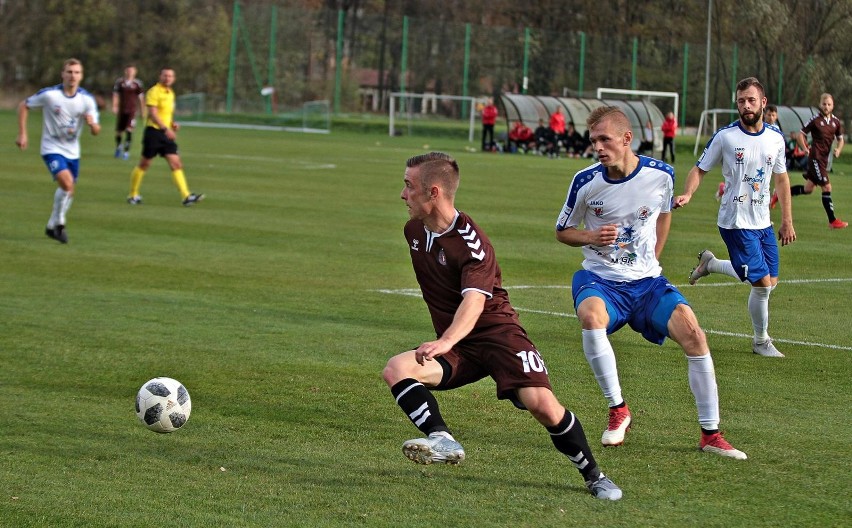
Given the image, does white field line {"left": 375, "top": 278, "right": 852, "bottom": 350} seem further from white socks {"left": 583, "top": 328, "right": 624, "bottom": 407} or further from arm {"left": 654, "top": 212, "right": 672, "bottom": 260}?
white socks {"left": 583, "top": 328, "right": 624, "bottom": 407}

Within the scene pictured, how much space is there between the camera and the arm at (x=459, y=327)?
18.0 feet

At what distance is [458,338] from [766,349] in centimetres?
476

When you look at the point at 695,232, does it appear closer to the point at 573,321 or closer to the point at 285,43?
the point at 573,321

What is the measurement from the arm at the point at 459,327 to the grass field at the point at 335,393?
0.71 metres

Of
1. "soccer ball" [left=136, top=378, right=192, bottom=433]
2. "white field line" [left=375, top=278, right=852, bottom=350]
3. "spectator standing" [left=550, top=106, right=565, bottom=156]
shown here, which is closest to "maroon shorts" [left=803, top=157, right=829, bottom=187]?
"white field line" [left=375, top=278, right=852, bottom=350]

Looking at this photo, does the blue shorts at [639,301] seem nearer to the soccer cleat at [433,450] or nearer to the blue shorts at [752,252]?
the soccer cleat at [433,450]

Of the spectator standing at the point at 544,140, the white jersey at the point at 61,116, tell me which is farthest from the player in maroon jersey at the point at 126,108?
the white jersey at the point at 61,116

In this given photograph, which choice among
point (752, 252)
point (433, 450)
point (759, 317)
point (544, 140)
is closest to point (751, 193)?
point (752, 252)

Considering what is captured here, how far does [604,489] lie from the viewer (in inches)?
229

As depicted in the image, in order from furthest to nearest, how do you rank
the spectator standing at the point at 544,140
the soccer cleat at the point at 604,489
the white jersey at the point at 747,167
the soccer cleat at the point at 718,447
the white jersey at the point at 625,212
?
the spectator standing at the point at 544,140 < the white jersey at the point at 747,167 < the white jersey at the point at 625,212 < the soccer cleat at the point at 718,447 < the soccer cleat at the point at 604,489

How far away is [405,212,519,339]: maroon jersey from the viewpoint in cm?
590

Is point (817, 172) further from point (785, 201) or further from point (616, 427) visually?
point (616, 427)

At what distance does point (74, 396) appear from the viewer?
7793 mm

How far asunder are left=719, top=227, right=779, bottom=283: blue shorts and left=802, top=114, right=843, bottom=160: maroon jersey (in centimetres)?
1205
